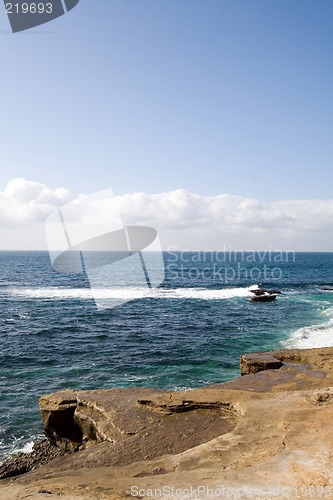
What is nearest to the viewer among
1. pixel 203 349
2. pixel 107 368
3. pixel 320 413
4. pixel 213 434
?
pixel 320 413

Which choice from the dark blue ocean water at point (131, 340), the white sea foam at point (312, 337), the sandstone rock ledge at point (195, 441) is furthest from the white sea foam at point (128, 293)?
the sandstone rock ledge at point (195, 441)

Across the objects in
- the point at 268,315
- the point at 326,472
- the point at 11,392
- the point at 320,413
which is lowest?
the point at 268,315

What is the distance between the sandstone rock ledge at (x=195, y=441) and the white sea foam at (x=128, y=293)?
36.9 m

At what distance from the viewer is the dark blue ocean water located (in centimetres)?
2098

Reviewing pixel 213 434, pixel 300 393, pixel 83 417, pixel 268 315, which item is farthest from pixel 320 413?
pixel 268 315

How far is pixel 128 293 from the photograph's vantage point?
5731 cm

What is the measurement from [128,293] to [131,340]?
2680cm

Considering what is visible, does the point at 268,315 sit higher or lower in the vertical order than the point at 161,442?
lower

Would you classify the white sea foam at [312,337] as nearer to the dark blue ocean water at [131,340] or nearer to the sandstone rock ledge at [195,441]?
the dark blue ocean water at [131,340]

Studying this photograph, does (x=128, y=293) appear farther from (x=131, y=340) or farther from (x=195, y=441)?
(x=195, y=441)

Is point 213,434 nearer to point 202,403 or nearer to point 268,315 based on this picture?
point 202,403

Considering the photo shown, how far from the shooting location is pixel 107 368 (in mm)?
23812

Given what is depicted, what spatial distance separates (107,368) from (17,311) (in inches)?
873

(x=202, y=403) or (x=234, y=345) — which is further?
(x=234, y=345)
